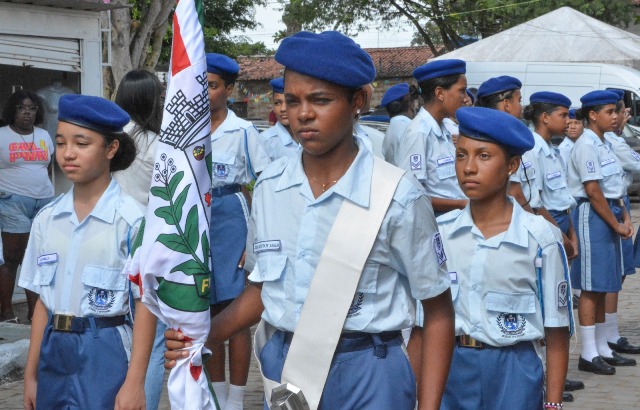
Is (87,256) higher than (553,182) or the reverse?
the reverse

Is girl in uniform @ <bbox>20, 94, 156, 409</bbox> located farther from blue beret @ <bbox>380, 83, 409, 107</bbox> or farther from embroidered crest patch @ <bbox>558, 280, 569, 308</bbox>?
blue beret @ <bbox>380, 83, 409, 107</bbox>

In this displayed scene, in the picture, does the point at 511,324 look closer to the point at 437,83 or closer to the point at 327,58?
the point at 327,58

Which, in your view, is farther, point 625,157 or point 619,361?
point 625,157

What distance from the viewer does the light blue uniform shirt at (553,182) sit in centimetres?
833

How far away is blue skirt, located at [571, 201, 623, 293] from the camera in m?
8.58

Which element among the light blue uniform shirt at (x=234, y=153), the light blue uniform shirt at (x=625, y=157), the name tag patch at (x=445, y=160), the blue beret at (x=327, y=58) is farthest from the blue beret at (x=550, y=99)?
the blue beret at (x=327, y=58)

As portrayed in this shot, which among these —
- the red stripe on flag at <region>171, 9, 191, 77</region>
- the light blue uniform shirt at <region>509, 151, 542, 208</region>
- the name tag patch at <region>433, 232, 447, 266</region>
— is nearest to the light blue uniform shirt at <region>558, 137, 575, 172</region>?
the light blue uniform shirt at <region>509, 151, 542, 208</region>

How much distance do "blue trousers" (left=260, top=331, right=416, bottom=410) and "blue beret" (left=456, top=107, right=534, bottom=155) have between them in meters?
1.55

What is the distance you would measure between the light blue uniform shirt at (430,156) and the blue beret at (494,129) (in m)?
2.38

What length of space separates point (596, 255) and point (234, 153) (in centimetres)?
335

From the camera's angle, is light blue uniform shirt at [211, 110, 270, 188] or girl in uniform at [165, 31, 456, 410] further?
light blue uniform shirt at [211, 110, 270, 188]

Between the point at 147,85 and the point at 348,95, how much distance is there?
9.61ft

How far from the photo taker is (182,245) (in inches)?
127

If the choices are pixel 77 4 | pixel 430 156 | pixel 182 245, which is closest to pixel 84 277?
pixel 182 245
